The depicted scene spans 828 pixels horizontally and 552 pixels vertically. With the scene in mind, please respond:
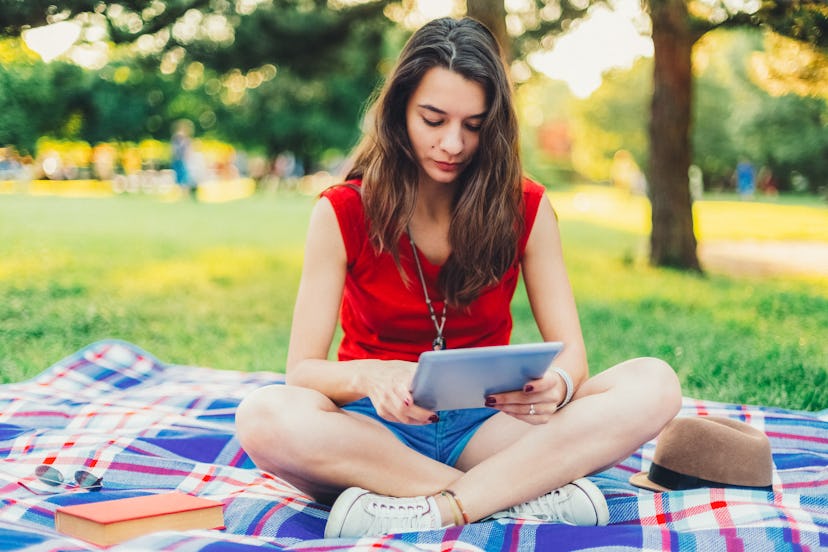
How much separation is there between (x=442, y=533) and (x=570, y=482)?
376 millimetres

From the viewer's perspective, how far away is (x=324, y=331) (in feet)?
7.67

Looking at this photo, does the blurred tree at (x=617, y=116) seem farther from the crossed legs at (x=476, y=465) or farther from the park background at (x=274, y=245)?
the crossed legs at (x=476, y=465)

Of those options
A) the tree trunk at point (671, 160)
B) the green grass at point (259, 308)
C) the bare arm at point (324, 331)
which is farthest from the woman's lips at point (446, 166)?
the tree trunk at point (671, 160)

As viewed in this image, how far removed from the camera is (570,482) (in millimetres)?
2211

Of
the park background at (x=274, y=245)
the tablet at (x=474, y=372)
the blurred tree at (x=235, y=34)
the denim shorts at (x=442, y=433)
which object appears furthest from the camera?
the blurred tree at (x=235, y=34)

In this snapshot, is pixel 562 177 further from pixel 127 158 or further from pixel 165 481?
pixel 165 481

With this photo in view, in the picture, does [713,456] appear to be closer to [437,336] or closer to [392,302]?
[437,336]

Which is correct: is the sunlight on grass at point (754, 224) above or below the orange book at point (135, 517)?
below

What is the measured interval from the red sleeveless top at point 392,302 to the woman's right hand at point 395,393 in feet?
0.88

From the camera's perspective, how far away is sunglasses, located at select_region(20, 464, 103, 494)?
238 centimetres

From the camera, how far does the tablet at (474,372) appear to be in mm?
1787

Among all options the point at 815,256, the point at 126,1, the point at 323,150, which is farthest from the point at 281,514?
the point at 323,150

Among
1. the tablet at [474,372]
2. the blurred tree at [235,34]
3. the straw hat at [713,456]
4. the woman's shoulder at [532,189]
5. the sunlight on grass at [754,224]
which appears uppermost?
the blurred tree at [235,34]

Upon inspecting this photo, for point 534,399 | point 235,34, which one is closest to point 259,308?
point 235,34
